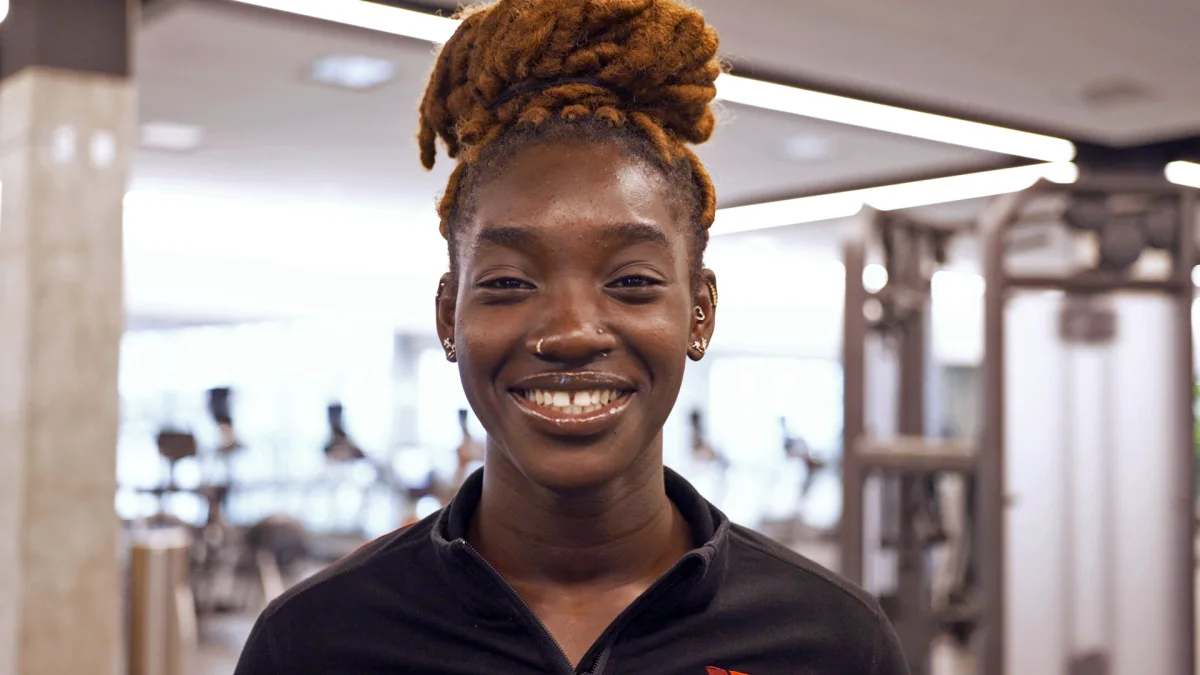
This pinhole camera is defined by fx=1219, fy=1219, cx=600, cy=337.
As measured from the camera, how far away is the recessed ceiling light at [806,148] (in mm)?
5949

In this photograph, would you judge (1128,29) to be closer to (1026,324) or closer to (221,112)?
(1026,324)

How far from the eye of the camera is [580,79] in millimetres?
993

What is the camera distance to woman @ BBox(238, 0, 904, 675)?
3.14ft

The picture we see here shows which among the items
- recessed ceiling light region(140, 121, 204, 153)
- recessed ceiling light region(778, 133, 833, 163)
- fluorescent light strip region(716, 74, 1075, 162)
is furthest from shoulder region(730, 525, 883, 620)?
recessed ceiling light region(140, 121, 204, 153)

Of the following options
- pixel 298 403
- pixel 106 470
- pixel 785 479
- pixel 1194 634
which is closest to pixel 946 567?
pixel 1194 634

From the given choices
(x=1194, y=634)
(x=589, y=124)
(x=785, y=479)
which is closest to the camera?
(x=589, y=124)

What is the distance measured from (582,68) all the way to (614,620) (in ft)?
1.46

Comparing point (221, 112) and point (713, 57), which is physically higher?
point (221, 112)

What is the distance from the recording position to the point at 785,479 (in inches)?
497

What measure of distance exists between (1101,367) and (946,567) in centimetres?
105

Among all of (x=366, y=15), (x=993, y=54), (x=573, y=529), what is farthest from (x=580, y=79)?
(x=993, y=54)

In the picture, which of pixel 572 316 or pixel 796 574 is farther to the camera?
pixel 796 574

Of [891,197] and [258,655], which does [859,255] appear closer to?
[258,655]

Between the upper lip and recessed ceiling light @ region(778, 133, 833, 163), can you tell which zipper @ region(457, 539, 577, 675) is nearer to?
the upper lip
